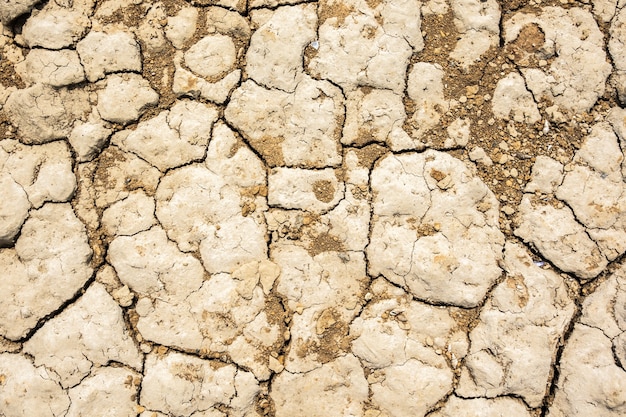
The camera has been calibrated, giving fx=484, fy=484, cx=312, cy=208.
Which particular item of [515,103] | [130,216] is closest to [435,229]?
[515,103]

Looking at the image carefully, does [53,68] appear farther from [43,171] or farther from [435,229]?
[435,229]

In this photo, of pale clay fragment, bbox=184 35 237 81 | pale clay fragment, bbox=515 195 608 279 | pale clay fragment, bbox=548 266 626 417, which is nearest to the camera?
pale clay fragment, bbox=548 266 626 417

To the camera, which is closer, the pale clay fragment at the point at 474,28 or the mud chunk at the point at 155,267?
the mud chunk at the point at 155,267

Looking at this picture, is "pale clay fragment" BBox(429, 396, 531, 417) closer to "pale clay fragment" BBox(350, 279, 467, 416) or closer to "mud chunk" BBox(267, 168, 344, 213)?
"pale clay fragment" BBox(350, 279, 467, 416)

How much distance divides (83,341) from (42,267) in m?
0.34

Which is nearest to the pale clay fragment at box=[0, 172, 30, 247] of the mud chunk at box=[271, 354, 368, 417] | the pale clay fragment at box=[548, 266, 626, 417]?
the mud chunk at box=[271, 354, 368, 417]

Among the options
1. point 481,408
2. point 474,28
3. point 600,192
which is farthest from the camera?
point 474,28

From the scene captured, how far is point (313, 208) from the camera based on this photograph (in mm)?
2008

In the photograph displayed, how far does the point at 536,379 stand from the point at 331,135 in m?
1.28

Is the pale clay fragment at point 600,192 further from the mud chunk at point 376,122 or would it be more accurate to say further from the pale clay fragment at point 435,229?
the mud chunk at point 376,122

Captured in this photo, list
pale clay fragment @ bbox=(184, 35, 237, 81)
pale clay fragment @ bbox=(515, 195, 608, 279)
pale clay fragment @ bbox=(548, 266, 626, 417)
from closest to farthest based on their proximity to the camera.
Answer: pale clay fragment @ bbox=(548, 266, 626, 417)
pale clay fragment @ bbox=(515, 195, 608, 279)
pale clay fragment @ bbox=(184, 35, 237, 81)

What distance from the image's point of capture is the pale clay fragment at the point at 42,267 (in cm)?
194

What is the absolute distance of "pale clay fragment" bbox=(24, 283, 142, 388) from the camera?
1914mm

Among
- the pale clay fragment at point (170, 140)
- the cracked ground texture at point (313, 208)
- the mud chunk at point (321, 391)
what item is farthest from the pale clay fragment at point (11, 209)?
the mud chunk at point (321, 391)
